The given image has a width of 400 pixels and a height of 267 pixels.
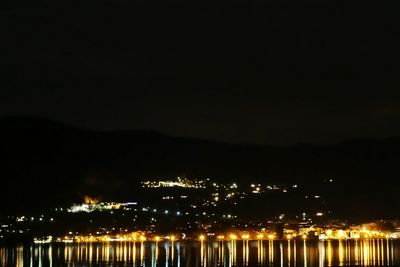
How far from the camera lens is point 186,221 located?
119312 mm

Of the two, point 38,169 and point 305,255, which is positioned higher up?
point 38,169

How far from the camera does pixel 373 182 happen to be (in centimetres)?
14388

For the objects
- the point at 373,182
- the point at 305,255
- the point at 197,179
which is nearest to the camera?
the point at 305,255

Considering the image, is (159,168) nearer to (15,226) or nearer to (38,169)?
(38,169)

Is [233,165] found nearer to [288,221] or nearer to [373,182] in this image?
[288,221]

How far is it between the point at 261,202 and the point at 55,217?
33.4 metres

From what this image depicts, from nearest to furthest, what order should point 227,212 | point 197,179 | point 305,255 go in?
point 305,255
point 227,212
point 197,179

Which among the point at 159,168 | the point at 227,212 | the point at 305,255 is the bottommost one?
the point at 305,255

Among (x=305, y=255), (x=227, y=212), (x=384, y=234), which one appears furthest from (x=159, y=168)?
(x=305, y=255)

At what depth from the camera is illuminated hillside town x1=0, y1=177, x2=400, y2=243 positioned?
372 feet

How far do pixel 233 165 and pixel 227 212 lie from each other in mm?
16351

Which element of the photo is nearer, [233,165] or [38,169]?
[38,169]

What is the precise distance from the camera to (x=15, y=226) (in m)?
109

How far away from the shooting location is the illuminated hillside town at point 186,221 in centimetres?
11334
